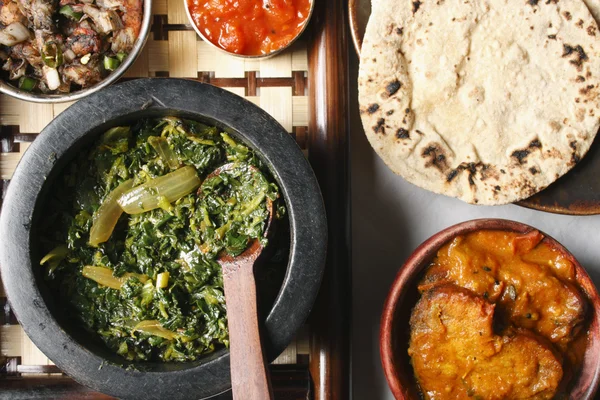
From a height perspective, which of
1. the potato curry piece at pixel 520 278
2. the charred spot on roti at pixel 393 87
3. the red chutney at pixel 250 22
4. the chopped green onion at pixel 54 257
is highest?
the red chutney at pixel 250 22

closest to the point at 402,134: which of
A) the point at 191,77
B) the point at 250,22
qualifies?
the point at 250,22

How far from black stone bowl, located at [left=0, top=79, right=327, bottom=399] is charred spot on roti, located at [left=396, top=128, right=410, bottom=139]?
42 centimetres

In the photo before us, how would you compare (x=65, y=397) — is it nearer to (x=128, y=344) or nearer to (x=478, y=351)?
(x=128, y=344)

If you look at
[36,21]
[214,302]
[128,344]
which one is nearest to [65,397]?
[128,344]

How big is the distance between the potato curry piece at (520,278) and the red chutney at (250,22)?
3.03 ft

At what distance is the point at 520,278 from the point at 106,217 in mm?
1321

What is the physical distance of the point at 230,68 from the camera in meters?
2.29

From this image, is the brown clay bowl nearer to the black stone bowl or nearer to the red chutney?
the black stone bowl

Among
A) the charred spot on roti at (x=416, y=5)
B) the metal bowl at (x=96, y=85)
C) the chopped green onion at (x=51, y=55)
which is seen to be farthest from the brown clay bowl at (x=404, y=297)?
the chopped green onion at (x=51, y=55)

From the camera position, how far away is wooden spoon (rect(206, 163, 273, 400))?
1.78 m

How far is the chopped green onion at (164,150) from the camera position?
6.42 feet

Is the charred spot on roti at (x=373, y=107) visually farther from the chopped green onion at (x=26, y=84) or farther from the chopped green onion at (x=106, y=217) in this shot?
the chopped green onion at (x=26, y=84)

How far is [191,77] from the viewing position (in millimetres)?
2275

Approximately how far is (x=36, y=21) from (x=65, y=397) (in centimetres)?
125
